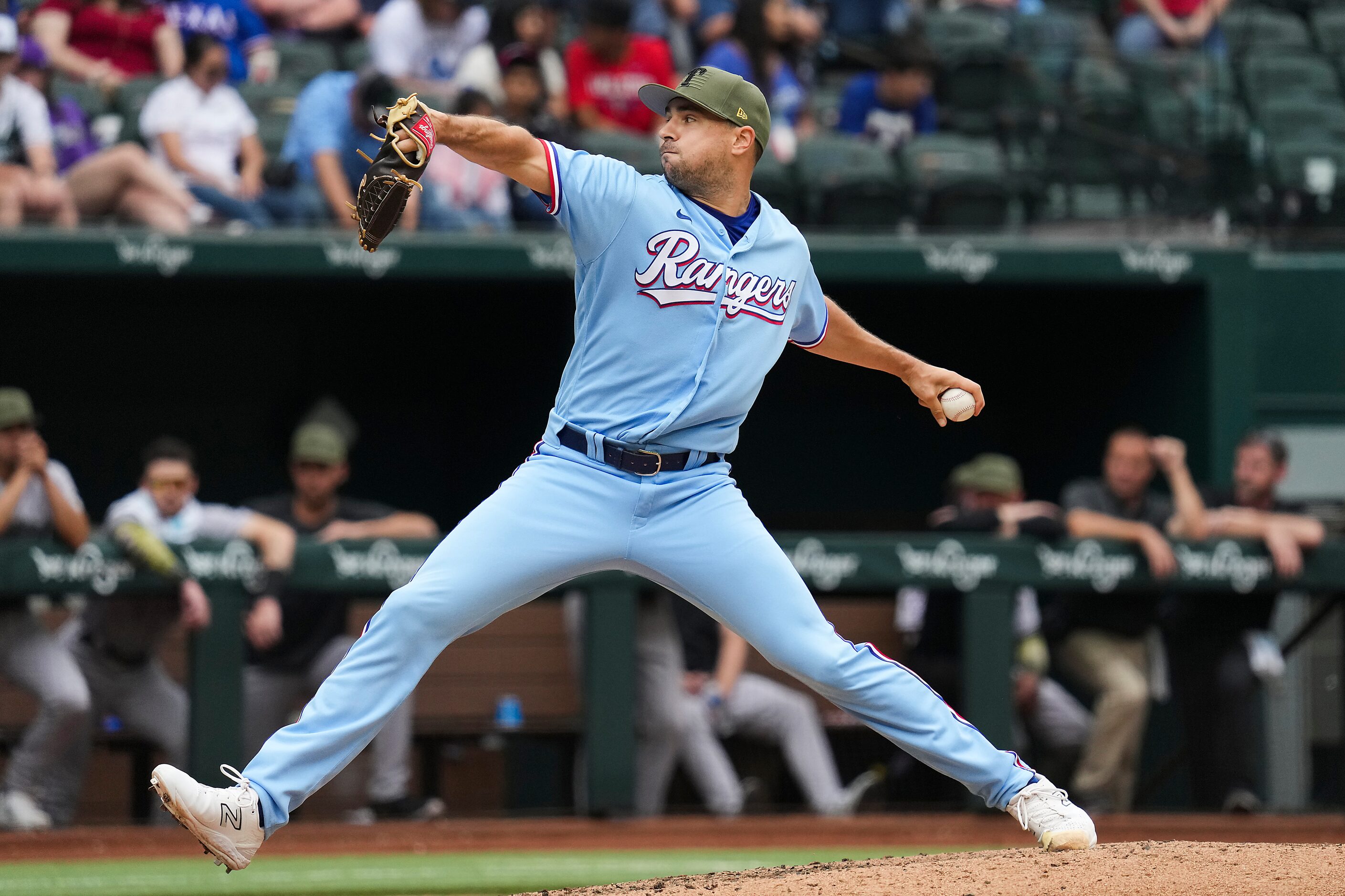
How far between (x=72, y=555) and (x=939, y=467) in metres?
5.50

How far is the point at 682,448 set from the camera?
3822 mm

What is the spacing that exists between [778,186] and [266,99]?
8.66ft

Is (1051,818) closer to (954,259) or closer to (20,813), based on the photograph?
(20,813)

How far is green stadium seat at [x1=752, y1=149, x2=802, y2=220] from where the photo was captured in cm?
859

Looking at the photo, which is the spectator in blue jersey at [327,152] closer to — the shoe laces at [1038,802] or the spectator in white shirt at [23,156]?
the spectator in white shirt at [23,156]

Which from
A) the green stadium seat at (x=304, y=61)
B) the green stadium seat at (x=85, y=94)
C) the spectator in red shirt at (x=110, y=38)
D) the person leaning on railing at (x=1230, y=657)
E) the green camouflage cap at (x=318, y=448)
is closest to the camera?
the green camouflage cap at (x=318, y=448)

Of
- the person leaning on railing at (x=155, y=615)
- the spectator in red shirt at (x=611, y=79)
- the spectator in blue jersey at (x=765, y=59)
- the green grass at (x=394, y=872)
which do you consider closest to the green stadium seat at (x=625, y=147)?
the spectator in red shirt at (x=611, y=79)

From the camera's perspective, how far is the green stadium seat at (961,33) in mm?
9648

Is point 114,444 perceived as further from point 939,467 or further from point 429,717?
point 939,467

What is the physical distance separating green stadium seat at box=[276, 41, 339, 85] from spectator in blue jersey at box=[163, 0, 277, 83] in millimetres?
72

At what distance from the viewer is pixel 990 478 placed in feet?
25.1

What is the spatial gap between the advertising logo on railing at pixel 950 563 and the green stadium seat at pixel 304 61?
13.8ft

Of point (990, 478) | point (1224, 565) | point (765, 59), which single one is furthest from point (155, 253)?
point (1224, 565)

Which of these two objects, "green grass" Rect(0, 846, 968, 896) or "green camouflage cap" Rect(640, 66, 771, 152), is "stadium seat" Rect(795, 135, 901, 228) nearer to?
"green grass" Rect(0, 846, 968, 896)
